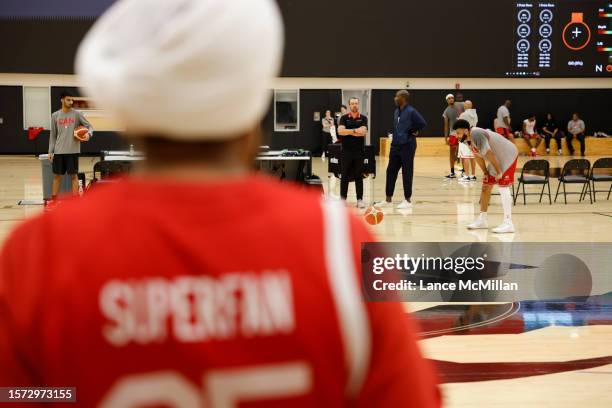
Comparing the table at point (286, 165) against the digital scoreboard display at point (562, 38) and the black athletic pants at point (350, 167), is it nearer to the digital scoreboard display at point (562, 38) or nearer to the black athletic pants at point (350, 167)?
the black athletic pants at point (350, 167)

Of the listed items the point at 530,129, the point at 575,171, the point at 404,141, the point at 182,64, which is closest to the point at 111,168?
the point at 404,141

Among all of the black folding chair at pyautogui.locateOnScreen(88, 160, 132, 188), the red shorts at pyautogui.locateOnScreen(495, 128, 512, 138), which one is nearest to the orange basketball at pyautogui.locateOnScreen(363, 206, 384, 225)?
the black folding chair at pyautogui.locateOnScreen(88, 160, 132, 188)

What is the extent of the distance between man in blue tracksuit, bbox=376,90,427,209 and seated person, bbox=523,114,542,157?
15.3m

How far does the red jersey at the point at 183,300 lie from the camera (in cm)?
115

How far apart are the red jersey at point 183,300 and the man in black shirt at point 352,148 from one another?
1302 cm

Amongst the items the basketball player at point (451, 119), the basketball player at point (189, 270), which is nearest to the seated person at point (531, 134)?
the basketball player at point (451, 119)

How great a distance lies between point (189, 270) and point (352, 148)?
43.8 ft

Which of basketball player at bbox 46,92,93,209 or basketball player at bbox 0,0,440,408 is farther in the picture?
basketball player at bbox 46,92,93,209

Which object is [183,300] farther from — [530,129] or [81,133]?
[530,129]

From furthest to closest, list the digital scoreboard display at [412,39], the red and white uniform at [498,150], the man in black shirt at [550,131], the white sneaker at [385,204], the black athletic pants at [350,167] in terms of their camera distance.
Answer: the man in black shirt at [550,131], the digital scoreboard display at [412,39], the white sneaker at [385,204], the black athletic pants at [350,167], the red and white uniform at [498,150]

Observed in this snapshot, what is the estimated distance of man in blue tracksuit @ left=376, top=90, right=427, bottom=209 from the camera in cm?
1462

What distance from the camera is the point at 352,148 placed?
14.4 m

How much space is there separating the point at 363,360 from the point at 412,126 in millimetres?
13584

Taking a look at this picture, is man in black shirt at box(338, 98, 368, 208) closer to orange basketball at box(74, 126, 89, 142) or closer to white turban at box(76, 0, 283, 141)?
orange basketball at box(74, 126, 89, 142)
